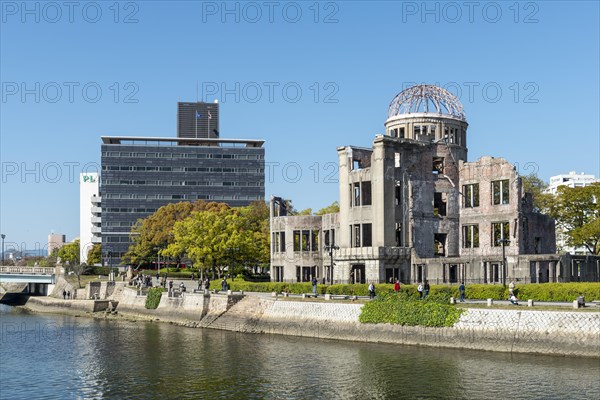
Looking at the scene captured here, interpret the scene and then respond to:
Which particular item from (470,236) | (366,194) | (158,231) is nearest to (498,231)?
(470,236)

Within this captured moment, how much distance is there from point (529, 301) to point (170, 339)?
28120mm

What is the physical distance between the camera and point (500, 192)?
7775cm

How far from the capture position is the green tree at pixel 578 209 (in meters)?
88.6

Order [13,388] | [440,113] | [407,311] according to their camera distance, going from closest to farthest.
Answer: [13,388]
[407,311]
[440,113]

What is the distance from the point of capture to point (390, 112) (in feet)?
288

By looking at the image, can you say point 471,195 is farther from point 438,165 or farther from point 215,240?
point 215,240

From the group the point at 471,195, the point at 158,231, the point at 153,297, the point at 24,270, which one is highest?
the point at 471,195

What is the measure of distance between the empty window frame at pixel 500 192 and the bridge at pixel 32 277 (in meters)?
64.1

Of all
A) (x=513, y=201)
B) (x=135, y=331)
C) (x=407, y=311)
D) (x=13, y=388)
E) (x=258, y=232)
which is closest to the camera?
(x=13, y=388)

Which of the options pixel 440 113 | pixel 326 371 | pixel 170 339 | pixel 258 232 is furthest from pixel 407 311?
pixel 258 232

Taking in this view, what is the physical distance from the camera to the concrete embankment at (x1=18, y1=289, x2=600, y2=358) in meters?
46.3

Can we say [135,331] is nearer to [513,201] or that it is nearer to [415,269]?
[415,269]

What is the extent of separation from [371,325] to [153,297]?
32278 millimetres

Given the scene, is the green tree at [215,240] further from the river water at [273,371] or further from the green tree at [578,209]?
the green tree at [578,209]
